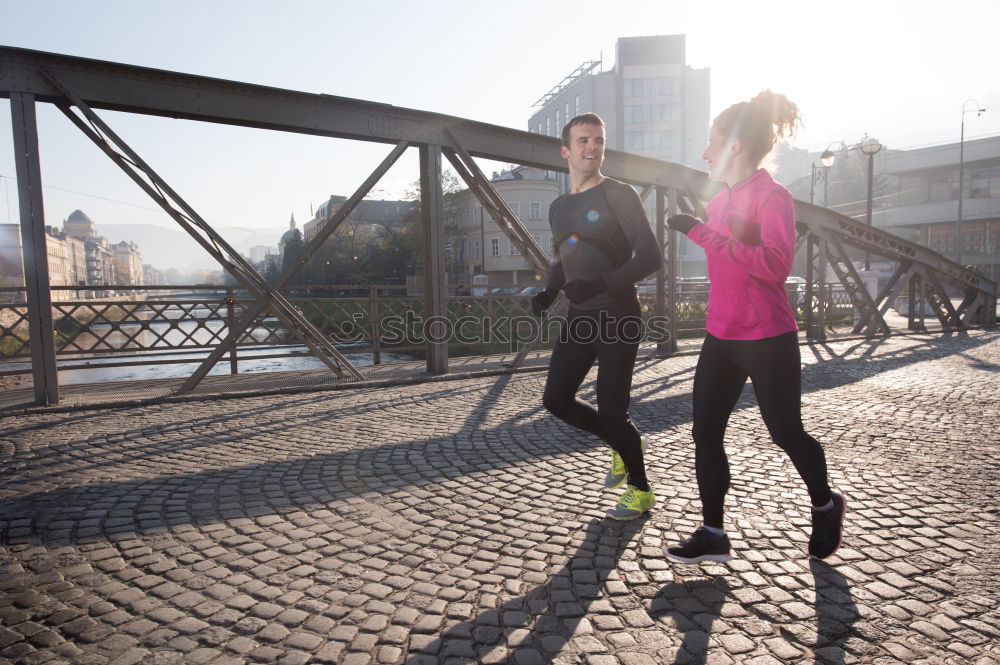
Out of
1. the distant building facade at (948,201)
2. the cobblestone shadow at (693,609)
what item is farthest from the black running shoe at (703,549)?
the distant building facade at (948,201)

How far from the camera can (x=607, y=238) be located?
3033 millimetres

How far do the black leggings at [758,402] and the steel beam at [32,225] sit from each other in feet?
20.0

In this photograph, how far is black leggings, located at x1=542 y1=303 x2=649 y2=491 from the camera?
293 centimetres

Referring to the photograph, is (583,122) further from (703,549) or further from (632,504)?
(703,549)

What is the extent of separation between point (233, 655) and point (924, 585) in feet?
8.28

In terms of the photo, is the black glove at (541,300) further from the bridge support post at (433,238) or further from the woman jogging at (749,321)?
the bridge support post at (433,238)

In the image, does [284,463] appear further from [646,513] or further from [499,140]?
[499,140]

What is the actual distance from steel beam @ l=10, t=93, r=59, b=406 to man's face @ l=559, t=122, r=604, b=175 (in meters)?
5.37

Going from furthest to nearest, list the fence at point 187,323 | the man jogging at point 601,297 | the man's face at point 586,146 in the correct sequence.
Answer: the fence at point 187,323 < the man's face at point 586,146 < the man jogging at point 601,297

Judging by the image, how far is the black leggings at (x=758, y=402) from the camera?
7.81 ft

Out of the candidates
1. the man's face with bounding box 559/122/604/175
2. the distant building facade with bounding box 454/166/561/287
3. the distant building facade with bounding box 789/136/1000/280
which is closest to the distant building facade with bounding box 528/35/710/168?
the distant building facade with bounding box 454/166/561/287

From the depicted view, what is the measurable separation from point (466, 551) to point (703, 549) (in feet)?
3.37

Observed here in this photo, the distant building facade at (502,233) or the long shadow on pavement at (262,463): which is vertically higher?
the distant building facade at (502,233)

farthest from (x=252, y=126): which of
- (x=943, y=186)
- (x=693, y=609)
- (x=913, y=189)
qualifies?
(x=913, y=189)
